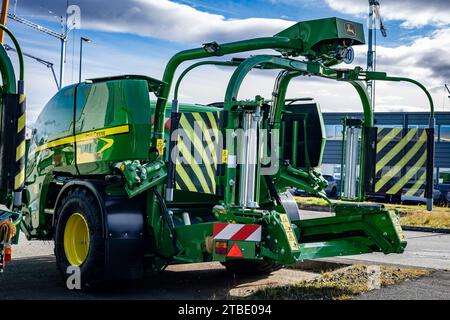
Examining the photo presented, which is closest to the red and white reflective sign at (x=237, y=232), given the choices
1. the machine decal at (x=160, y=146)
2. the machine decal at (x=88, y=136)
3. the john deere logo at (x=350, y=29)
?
the machine decal at (x=160, y=146)

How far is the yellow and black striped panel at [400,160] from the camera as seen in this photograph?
23.8 ft

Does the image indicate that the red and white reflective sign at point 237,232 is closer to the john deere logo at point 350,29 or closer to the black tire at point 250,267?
the black tire at point 250,267

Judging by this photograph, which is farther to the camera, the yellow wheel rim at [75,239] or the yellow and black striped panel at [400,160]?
the yellow wheel rim at [75,239]

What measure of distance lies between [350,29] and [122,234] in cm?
343

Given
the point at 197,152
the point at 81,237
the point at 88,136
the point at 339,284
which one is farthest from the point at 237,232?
the point at 88,136

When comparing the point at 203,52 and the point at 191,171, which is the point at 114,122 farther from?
the point at 203,52

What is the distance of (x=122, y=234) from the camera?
693cm

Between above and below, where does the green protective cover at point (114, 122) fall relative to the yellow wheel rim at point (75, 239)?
above

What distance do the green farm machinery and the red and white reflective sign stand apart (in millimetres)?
10

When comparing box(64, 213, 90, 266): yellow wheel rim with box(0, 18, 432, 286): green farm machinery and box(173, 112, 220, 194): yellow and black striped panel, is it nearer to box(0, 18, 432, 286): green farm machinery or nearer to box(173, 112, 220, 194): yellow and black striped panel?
box(0, 18, 432, 286): green farm machinery

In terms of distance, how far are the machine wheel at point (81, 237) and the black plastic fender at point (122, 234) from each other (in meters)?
0.12
